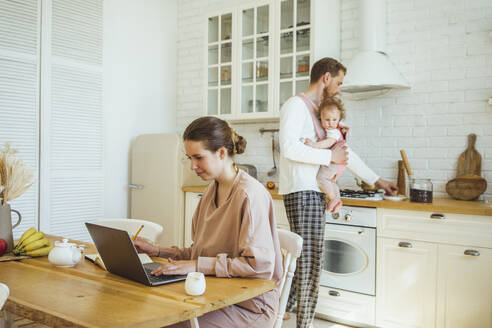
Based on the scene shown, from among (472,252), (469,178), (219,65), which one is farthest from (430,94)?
(219,65)

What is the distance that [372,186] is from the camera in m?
3.17

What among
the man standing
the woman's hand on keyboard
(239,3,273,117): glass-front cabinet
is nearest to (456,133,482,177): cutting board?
the man standing

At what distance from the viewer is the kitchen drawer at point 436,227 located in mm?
2520

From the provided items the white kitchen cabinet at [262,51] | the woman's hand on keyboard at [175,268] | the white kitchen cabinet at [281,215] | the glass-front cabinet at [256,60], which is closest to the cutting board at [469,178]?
the white kitchen cabinet at [281,215]

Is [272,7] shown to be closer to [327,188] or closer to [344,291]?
[327,188]

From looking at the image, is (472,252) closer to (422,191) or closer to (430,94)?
(422,191)

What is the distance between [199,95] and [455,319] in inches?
127

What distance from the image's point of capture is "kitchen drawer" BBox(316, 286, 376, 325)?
9.55 ft

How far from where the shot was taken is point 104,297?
1.19 m

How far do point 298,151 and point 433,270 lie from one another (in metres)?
1.16

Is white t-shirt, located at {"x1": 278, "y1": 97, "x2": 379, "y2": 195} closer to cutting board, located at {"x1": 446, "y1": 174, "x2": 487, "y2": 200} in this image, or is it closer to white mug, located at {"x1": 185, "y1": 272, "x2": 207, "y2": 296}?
cutting board, located at {"x1": 446, "y1": 174, "x2": 487, "y2": 200}

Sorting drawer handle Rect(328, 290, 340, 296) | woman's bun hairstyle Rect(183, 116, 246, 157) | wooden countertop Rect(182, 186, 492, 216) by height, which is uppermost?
woman's bun hairstyle Rect(183, 116, 246, 157)

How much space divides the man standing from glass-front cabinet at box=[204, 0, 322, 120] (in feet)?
3.18

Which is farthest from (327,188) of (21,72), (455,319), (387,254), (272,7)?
(21,72)
